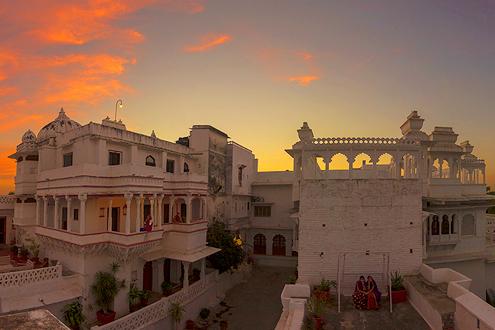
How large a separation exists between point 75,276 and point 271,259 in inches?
796

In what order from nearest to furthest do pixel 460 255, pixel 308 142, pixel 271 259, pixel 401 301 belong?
1. pixel 401 301
2. pixel 308 142
3. pixel 460 255
4. pixel 271 259

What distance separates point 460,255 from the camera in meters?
22.7

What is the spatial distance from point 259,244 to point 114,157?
19795 mm

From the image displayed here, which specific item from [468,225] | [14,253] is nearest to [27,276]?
[14,253]

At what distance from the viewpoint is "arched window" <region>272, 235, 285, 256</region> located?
34031mm

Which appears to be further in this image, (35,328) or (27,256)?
(27,256)

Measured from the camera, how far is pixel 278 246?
112 feet

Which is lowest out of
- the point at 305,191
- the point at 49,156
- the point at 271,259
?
the point at 271,259

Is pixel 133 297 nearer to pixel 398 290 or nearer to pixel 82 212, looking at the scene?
pixel 82 212

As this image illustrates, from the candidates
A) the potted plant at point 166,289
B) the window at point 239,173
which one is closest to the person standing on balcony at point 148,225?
the potted plant at point 166,289

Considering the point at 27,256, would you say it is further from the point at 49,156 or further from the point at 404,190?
the point at 404,190

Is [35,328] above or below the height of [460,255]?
above

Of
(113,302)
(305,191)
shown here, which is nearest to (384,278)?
(305,191)

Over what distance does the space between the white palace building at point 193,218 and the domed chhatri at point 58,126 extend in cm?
14
